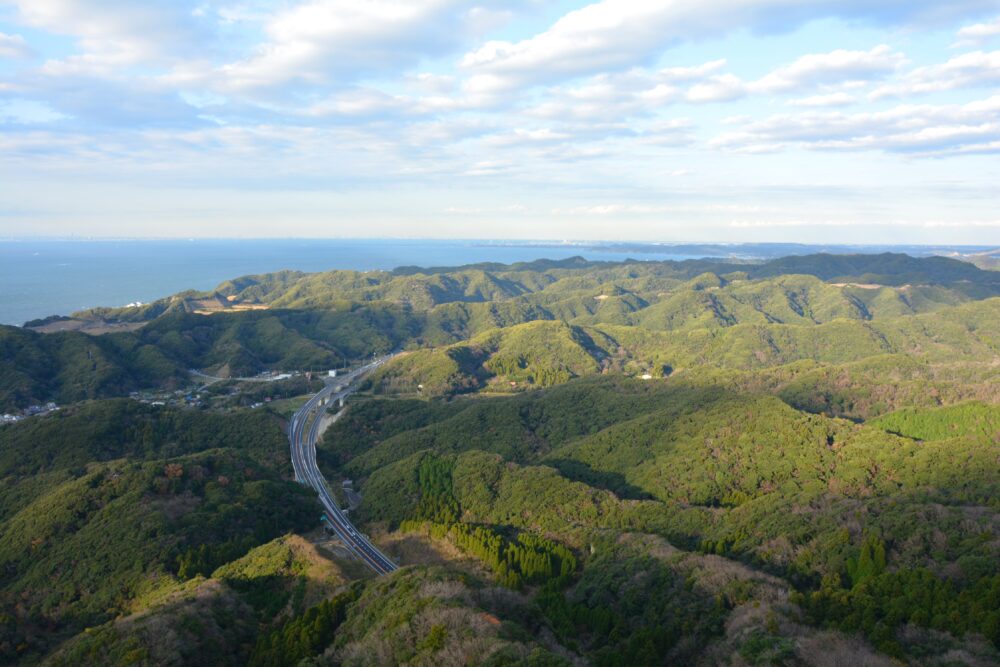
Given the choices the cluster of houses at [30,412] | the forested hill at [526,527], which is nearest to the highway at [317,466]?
the forested hill at [526,527]

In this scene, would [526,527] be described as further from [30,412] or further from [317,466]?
[30,412]

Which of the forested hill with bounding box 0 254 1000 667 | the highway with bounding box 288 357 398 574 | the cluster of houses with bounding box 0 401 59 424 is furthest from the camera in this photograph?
the cluster of houses with bounding box 0 401 59 424

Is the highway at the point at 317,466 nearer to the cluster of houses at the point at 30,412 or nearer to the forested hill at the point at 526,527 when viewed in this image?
the forested hill at the point at 526,527

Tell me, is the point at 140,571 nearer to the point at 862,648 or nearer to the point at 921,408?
the point at 862,648

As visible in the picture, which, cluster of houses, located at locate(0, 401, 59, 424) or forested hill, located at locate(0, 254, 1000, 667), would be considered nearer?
forested hill, located at locate(0, 254, 1000, 667)

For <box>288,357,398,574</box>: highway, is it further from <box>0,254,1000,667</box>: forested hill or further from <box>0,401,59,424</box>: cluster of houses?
<box>0,401,59,424</box>: cluster of houses

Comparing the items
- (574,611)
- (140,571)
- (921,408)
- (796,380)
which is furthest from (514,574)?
(796,380)

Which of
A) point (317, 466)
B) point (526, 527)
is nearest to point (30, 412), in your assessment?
point (317, 466)

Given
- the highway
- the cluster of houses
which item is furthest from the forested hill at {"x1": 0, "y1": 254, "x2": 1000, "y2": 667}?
the cluster of houses
